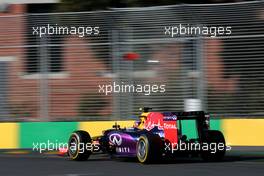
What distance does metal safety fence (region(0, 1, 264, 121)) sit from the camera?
50.8 ft

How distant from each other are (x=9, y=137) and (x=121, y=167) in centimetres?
509

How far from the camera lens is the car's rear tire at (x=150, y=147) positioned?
1194 cm

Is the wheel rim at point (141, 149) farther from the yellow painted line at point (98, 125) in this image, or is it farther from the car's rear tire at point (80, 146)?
the yellow painted line at point (98, 125)

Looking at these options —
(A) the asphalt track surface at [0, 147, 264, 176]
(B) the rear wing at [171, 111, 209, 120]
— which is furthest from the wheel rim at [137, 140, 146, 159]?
(B) the rear wing at [171, 111, 209, 120]

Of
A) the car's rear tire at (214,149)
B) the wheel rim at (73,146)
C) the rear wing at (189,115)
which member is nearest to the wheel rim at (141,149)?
the rear wing at (189,115)

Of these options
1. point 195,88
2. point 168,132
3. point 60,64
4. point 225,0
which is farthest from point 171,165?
point 225,0

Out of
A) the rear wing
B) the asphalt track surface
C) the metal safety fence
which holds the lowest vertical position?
the asphalt track surface

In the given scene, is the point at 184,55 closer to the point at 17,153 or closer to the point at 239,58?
the point at 239,58

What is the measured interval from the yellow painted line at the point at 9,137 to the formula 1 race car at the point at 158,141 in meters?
3.33

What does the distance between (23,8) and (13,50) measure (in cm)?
837

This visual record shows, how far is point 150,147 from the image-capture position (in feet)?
39.1

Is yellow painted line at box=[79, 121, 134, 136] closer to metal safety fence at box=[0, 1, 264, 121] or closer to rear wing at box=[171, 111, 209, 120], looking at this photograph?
metal safety fence at box=[0, 1, 264, 121]

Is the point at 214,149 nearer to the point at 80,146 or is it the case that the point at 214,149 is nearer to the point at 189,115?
the point at 189,115

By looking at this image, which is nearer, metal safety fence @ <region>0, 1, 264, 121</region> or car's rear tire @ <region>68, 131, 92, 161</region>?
car's rear tire @ <region>68, 131, 92, 161</region>
